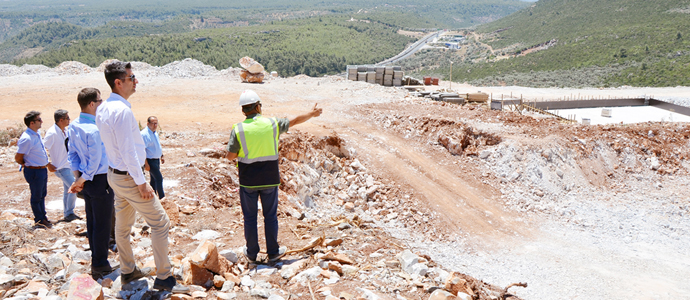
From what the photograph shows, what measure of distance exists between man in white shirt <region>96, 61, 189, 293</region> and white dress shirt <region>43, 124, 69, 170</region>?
2461 millimetres

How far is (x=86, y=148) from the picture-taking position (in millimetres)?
4484

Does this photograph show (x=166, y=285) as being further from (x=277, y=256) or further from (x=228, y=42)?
(x=228, y=42)

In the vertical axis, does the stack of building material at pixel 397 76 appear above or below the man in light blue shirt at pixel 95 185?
above

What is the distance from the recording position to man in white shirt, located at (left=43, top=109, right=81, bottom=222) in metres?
→ 5.66

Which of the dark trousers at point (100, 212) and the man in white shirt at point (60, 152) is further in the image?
the man in white shirt at point (60, 152)

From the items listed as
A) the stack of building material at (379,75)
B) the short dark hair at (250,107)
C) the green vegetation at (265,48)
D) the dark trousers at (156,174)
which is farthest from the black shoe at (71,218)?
the green vegetation at (265,48)

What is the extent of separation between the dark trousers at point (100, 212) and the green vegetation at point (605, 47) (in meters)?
39.2

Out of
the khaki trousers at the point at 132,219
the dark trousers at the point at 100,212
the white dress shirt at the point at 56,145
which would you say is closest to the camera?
the khaki trousers at the point at 132,219

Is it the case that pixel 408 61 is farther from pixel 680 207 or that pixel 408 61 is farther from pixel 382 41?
pixel 680 207

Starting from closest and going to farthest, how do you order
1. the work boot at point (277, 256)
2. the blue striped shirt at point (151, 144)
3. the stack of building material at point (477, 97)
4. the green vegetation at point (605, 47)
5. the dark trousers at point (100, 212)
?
the dark trousers at point (100, 212), the work boot at point (277, 256), the blue striped shirt at point (151, 144), the stack of building material at point (477, 97), the green vegetation at point (605, 47)

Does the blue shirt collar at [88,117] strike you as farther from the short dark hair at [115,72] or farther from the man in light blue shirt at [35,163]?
the man in light blue shirt at [35,163]

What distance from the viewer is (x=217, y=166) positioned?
29.8 feet

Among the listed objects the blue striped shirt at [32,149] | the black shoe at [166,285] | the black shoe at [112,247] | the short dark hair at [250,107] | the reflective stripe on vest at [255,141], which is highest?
the short dark hair at [250,107]

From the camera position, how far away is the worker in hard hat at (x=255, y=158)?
187 inches
